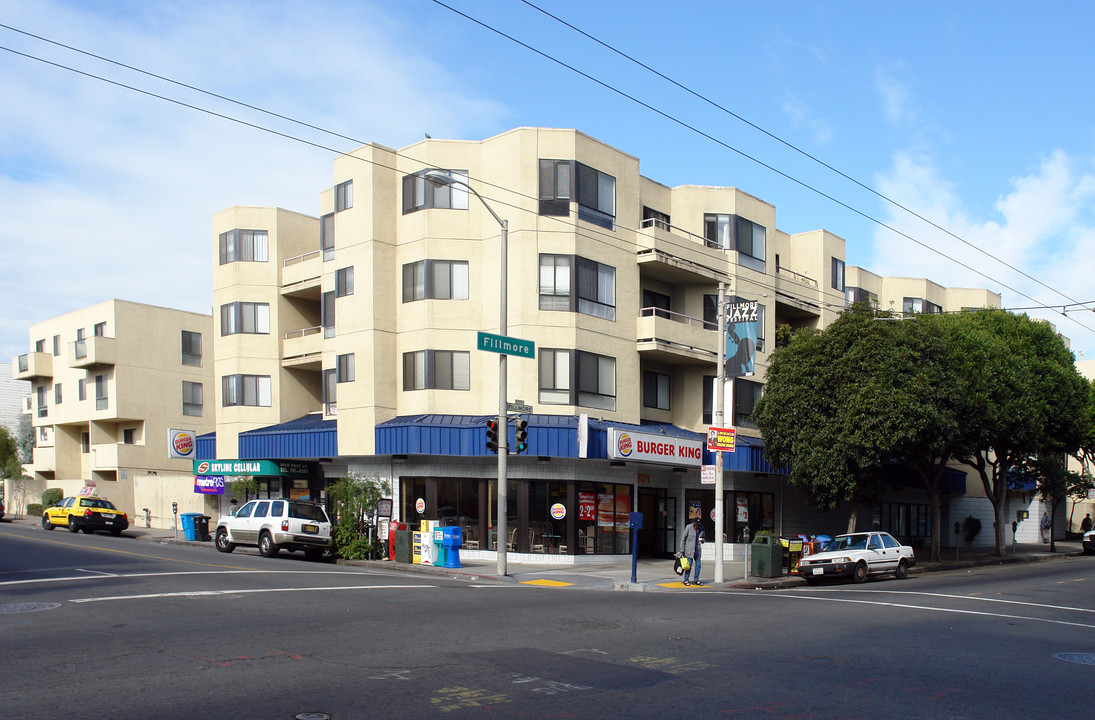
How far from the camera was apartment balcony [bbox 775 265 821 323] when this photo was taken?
38188 millimetres

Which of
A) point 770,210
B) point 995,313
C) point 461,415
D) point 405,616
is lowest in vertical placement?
point 405,616

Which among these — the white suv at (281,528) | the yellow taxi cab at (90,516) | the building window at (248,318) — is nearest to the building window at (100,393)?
the yellow taxi cab at (90,516)

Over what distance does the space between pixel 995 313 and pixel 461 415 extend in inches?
897

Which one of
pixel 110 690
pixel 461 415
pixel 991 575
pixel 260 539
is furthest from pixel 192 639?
pixel 991 575

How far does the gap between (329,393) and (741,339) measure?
1711cm

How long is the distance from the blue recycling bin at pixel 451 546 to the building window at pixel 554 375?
19.7 ft

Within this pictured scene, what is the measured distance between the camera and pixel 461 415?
99.4 feet

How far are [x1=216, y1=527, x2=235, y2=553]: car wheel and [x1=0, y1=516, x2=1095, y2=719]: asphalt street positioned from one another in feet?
30.2

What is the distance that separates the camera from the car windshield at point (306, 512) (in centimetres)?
2723

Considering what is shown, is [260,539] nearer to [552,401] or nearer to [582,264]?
[552,401]

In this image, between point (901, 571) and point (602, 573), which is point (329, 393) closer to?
point (602, 573)

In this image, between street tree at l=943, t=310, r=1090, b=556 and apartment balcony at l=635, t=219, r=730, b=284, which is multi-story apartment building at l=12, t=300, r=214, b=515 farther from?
street tree at l=943, t=310, r=1090, b=556

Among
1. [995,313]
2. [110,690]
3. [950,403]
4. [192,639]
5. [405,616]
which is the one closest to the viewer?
[110,690]

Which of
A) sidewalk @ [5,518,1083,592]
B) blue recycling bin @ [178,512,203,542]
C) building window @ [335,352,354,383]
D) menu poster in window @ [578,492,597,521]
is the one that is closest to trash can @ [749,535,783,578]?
sidewalk @ [5,518,1083,592]
